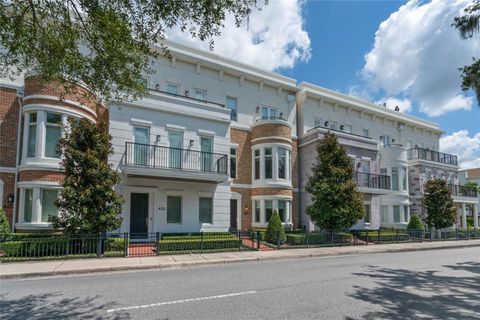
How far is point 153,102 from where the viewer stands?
17.3 m

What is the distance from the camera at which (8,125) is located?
15.0 m

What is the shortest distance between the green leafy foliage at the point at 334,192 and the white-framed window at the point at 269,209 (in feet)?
7.86

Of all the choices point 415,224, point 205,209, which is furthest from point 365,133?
point 205,209

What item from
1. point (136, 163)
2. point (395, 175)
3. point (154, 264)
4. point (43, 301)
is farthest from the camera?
point (395, 175)

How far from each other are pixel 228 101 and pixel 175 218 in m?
8.98

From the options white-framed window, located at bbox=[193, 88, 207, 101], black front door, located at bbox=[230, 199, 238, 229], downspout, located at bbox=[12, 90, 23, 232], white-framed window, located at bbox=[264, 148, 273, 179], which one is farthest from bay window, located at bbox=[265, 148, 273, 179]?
downspout, located at bbox=[12, 90, 23, 232]

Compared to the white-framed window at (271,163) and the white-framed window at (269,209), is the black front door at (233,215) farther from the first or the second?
the white-framed window at (271,163)

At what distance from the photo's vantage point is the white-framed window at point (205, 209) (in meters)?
18.2

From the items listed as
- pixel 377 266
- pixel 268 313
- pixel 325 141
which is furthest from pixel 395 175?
pixel 268 313

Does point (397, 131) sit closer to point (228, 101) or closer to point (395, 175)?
point (395, 175)

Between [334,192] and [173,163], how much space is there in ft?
30.1

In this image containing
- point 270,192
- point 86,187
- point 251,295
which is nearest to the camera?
point 251,295

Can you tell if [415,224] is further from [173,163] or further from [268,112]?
[173,163]

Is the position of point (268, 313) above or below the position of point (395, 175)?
below
